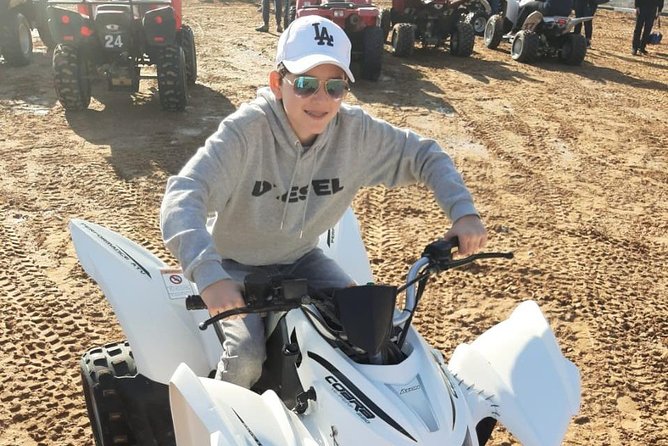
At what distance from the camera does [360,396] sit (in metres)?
1.75

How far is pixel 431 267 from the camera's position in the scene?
6.82ft

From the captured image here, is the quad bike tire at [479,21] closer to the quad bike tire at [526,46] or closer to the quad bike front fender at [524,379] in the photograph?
the quad bike tire at [526,46]

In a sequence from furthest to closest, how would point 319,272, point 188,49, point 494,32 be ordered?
point 494,32, point 188,49, point 319,272

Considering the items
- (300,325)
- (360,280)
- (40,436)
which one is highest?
(300,325)

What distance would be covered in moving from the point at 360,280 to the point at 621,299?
225 cm

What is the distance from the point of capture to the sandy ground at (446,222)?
3564mm

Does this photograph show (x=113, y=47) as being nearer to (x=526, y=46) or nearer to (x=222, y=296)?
(x=222, y=296)

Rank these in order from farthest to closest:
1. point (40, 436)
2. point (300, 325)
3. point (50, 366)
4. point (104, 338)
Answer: point (104, 338) < point (50, 366) < point (40, 436) < point (300, 325)

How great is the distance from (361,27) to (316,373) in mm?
8791

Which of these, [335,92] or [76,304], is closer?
[335,92]

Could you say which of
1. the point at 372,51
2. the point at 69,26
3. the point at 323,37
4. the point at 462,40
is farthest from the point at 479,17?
the point at 323,37

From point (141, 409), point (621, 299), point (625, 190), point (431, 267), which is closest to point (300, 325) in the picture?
point (431, 267)

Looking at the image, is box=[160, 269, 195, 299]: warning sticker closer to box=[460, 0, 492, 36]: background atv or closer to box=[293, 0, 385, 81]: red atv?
box=[293, 0, 385, 81]: red atv

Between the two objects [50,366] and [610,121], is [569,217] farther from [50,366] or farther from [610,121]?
[50,366]
